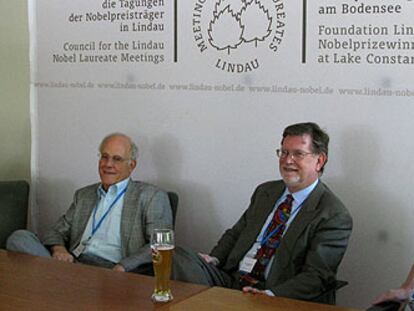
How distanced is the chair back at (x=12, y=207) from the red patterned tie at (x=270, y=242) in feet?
5.47

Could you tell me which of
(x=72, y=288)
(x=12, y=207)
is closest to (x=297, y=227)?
(x=72, y=288)

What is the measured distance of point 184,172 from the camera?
4.35 m

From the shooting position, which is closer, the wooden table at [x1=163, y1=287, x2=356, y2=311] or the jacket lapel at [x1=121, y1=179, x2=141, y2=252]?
the wooden table at [x1=163, y1=287, x2=356, y2=311]

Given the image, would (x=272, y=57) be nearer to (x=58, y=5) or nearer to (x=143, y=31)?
(x=143, y=31)

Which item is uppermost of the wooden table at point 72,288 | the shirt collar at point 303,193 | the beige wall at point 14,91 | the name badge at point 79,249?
the beige wall at point 14,91

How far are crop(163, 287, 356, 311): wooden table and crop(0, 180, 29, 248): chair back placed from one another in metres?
2.23

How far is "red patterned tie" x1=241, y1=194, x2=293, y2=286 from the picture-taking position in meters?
3.40

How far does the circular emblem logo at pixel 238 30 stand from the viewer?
3.93 metres

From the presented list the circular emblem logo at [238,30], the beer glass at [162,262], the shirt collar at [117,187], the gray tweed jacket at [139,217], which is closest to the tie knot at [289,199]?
the gray tweed jacket at [139,217]

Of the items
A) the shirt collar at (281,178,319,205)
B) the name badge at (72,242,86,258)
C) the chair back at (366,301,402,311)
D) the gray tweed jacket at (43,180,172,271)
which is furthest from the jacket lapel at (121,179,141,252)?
the chair back at (366,301,402,311)

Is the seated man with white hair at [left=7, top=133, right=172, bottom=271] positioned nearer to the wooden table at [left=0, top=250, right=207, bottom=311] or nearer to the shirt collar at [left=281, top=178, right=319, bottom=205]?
the shirt collar at [left=281, top=178, right=319, bottom=205]

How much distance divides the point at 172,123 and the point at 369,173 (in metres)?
1.25

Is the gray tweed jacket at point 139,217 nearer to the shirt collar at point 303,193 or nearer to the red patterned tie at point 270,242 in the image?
the red patterned tie at point 270,242

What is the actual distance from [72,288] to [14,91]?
8.94 feet
